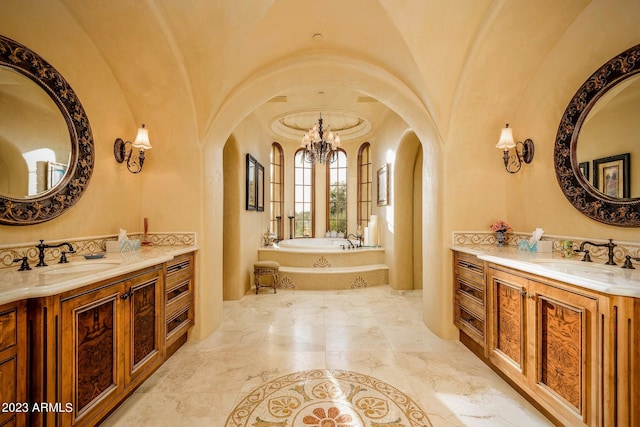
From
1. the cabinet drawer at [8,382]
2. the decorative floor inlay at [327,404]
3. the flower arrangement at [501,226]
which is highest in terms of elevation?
the flower arrangement at [501,226]

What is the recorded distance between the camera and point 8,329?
1.15 metres

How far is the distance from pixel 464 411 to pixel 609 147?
210 cm

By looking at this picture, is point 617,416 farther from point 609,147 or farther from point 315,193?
point 315,193

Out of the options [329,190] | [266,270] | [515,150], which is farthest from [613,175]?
[329,190]

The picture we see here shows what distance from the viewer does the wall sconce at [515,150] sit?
8.22 feet

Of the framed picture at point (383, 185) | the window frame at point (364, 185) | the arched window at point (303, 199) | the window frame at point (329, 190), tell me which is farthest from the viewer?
the arched window at point (303, 199)

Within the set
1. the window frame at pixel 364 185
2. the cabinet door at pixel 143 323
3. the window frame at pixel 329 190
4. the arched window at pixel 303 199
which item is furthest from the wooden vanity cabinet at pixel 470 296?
the arched window at pixel 303 199

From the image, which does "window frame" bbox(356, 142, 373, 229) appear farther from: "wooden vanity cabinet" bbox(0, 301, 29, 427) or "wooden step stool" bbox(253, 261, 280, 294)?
"wooden vanity cabinet" bbox(0, 301, 29, 427)

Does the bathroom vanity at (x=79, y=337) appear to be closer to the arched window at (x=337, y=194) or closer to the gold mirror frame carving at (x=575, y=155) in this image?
the gold mirror frame carving at (x=575, y=155)

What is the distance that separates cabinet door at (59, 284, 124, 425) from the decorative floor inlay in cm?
77

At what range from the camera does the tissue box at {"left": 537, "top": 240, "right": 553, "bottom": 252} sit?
2.21 m

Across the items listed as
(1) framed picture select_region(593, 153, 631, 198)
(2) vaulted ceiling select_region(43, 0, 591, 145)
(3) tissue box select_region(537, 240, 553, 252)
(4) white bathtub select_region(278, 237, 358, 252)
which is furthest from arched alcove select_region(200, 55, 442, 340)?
(4) white bathtub select_region(278, 237, 358, 252)

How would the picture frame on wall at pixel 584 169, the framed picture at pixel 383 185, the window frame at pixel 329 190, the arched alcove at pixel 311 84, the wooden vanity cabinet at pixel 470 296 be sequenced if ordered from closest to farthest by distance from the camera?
the picture frame on wall at pixel 584 169
the wooden vanity cabinet at pixel 470 296
the arched alcove at pixel 311 84
the framed picture at pixel 383 185
the window frame at pixel 329 190

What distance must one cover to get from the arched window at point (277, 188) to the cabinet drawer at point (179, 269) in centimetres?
405
